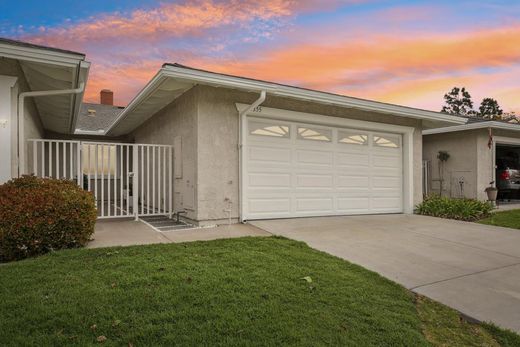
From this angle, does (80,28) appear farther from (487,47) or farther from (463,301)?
(487,47)

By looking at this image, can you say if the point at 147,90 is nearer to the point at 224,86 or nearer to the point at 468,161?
the point at 224,86

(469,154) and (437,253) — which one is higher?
(469,154)

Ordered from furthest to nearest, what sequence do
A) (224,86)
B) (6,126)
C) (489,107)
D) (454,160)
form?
(489,107)
(454,160)
(224,86)
(6,126)

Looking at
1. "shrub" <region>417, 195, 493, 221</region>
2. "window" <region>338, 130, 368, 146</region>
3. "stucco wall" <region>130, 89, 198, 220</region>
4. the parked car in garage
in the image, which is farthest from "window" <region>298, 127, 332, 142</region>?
the parked car in garage

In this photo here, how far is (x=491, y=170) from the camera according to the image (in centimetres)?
1260

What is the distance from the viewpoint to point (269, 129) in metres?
7.87

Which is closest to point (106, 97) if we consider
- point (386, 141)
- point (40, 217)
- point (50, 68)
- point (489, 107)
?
point (50, 68)

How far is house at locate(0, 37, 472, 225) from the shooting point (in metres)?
6.98

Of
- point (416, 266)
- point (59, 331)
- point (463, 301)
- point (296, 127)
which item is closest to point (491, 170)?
point (296, 127)

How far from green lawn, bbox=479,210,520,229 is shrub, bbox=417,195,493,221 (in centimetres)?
25

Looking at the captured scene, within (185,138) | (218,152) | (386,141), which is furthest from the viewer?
(386,141)

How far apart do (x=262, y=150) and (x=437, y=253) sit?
406cm

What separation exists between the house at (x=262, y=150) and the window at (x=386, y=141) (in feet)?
0.10

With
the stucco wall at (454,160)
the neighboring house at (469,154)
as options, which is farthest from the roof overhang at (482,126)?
the stucco wall at (454,160)
